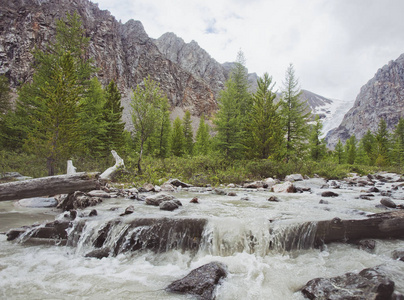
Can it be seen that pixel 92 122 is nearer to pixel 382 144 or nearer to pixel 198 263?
pixel 198 263

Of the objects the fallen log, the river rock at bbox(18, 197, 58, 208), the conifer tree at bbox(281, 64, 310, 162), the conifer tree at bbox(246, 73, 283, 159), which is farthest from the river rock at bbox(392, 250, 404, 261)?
the conifer tree at bbox(281, 64, 310, 162)

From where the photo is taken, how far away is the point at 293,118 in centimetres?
2255

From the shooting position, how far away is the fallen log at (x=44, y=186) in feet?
18.6

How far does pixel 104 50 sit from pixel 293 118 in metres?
98.5

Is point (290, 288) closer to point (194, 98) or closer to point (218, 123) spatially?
point (218, 123)

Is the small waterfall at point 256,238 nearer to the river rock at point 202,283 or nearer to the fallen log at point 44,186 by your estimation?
the river rock at point 202,283

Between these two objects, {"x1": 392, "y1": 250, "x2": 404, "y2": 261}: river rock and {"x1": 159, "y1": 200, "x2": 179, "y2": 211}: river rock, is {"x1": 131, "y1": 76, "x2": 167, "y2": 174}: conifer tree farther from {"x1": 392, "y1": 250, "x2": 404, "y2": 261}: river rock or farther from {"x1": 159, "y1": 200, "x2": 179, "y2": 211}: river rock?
{"x1": 392, "y1": 250, "x2": 404, "y2": 261}: river rock

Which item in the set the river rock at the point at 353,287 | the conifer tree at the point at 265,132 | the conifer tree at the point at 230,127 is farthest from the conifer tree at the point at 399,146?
the river rock at the point at 353,287

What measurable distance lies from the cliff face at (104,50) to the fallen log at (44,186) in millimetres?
57724

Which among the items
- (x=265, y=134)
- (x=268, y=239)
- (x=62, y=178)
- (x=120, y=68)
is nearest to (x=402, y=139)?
(x=265, y=134)

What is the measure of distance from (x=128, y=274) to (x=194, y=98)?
369 feet

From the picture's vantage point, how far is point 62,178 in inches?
251

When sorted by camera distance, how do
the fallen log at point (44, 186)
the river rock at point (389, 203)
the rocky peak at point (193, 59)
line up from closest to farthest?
the fallen log at point (44, 186) → the river rock at point (389, 203) → the rocky peak at point (193, 59)

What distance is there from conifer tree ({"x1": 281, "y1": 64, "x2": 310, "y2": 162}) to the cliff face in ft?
160
